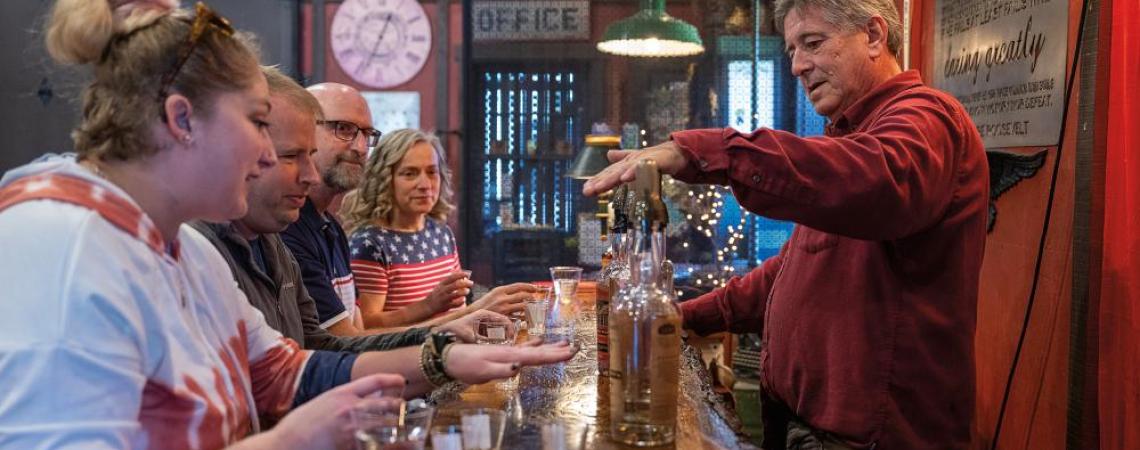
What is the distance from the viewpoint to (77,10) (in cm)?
118

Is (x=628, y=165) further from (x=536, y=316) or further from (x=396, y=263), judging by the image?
(x=396, y=263)

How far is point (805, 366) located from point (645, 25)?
373 centimetres

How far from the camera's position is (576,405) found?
65.6 inches

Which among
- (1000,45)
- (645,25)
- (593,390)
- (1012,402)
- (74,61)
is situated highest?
(645,25)

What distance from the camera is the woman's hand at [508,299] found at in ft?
7.84

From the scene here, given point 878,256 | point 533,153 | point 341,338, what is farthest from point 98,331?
point 533,153

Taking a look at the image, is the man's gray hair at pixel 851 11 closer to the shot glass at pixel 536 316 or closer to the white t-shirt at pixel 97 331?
the shot glass at pixel 536 316

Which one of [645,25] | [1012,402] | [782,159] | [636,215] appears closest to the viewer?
[636,215]

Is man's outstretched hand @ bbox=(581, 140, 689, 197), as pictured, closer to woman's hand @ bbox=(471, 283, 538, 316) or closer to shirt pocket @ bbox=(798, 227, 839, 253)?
shirt pocket @ bbox=(798, 227, 839, 253)

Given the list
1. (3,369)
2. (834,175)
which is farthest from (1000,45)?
(3,369)

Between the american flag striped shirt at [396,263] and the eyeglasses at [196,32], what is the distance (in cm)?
217

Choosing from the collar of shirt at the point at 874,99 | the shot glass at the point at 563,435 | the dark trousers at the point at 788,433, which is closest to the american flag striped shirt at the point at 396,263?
the dark trousers at the point at 788,433

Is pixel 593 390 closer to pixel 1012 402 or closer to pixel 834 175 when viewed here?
pixel 834 175

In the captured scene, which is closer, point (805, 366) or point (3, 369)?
point (3, 369)
